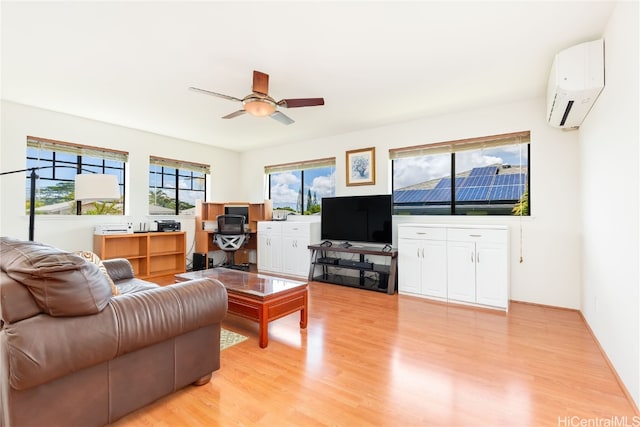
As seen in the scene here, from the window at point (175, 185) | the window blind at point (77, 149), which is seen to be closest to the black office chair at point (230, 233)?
the window at point (175, 185)

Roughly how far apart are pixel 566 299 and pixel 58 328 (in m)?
4.47

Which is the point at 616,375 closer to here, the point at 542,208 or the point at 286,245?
the point at 542,208

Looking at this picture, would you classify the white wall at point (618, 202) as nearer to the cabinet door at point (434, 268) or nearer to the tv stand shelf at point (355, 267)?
the cabinet door at point (434, 268)

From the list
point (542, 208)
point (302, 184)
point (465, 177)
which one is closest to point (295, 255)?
point (302, 184)

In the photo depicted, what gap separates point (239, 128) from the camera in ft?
16.2

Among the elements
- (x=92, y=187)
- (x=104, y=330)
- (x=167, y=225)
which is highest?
(x=92, y=187)

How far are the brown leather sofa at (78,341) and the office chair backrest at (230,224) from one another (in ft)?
11.6

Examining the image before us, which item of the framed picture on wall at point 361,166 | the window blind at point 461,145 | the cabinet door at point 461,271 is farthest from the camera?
the framed picture on wall at point 361,166

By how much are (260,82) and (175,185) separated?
366 centimetres

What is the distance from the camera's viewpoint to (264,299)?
2492 millimetres

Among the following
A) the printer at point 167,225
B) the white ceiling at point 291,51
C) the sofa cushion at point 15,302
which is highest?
the white ceiling at point 291,51

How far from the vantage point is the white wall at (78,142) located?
3.83 m

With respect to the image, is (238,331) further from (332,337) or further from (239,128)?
(239,128)

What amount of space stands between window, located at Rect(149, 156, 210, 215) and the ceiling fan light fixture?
322 centimetres
